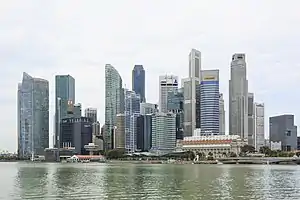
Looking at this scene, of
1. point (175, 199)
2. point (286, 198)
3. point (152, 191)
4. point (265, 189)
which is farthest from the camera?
point (265, 189)

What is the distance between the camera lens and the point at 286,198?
5469 cm

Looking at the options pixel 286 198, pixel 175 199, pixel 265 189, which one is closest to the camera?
pixel 175 199

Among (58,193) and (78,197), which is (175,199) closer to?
(78,197)

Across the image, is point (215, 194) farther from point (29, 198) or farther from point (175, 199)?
point (29, 198)

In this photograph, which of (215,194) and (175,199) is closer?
(175,199)

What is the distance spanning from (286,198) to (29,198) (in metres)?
27.0

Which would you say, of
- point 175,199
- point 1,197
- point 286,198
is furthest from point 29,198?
point 286,198

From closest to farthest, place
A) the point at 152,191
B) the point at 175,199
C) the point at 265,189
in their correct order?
the point at 175,199 → the point at 152,191 → the point at 265,189

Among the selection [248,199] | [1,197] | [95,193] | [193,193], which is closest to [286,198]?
[248,199]

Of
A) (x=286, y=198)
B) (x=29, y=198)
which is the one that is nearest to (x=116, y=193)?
(x=29, y=198)

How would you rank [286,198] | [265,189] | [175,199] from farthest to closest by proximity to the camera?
[265,189]
[286,198]
[175,199]

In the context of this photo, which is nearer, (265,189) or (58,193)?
(58,193)

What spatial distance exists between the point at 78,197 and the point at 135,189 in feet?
36.9

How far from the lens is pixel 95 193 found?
57094 millimetres
